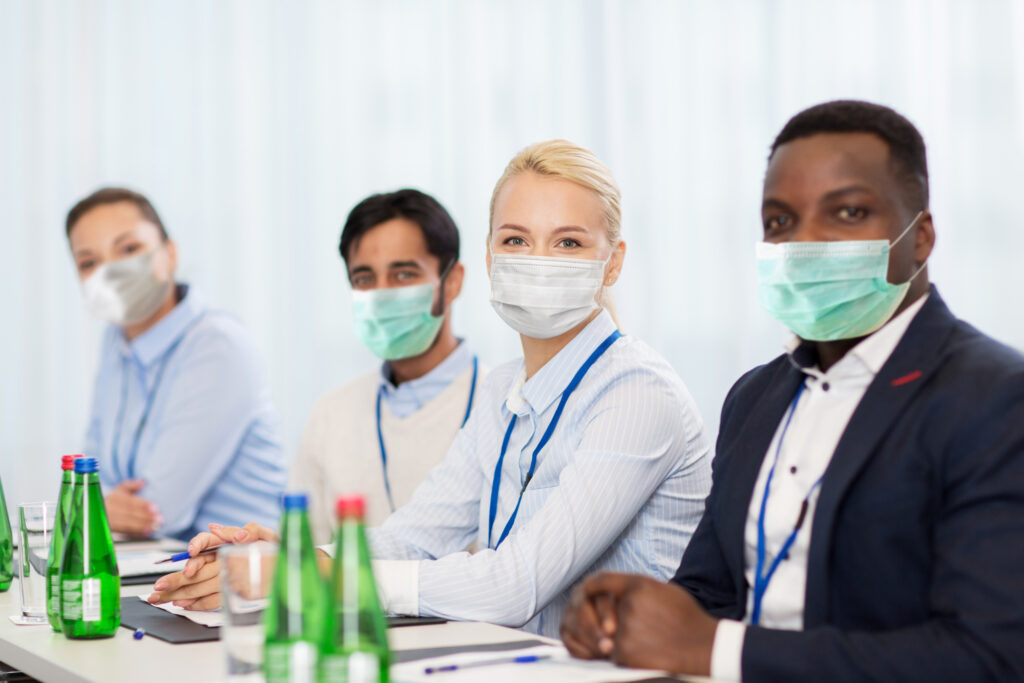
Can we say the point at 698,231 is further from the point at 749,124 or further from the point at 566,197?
the point at 566,197

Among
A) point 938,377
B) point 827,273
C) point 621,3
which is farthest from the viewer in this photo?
point 621,3

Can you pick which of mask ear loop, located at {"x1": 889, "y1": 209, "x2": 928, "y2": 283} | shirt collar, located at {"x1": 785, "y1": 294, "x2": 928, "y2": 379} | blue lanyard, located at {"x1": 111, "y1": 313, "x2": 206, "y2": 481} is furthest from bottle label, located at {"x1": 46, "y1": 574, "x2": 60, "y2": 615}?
blue lanyard, located at {"x1": 111, "y1": 313, "x2": 206, "y2": 481}

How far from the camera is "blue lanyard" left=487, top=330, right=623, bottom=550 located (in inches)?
79.1

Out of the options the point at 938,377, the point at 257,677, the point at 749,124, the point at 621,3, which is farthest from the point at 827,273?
the point at 621,3

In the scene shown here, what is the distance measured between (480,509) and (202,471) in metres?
1.34

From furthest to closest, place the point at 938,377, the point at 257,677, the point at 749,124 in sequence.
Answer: the point at 749,124
the point at 938,377
the point at 257,677

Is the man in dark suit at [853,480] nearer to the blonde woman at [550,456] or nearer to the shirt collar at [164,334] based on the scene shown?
the blonde woman at [550,456]

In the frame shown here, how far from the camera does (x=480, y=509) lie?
2.17m

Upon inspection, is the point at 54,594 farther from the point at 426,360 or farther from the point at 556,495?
the point at 426,360

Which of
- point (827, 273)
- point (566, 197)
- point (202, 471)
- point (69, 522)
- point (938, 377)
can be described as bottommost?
point (202, 471)

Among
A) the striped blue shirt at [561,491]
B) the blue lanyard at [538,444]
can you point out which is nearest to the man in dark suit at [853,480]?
the striped blue shirt at [561,491]

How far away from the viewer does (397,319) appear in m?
2.87

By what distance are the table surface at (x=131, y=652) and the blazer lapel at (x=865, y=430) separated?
1.29ft

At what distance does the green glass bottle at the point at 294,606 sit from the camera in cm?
98
